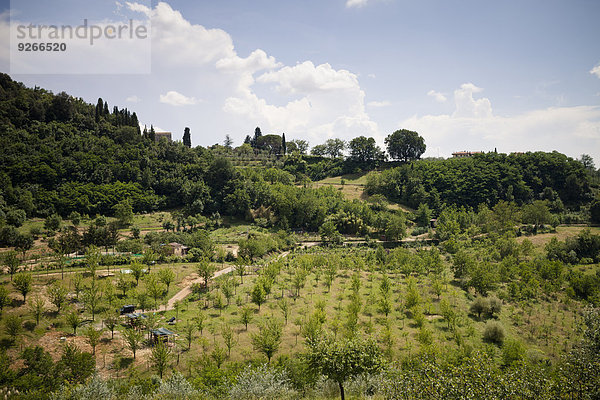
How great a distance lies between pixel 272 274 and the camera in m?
41.3

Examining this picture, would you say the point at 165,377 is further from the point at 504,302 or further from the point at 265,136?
the point at 265,136

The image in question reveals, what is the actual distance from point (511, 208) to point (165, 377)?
3138 inches

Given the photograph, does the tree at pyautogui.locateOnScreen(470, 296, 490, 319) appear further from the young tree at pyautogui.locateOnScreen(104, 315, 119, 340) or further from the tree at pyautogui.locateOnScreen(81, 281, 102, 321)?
the tree at pyautogui.locateOnScreen(81, 281, 102, 321)

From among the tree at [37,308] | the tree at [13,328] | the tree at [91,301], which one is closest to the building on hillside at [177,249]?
the tree at [91,301]

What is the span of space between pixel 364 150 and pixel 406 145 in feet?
52.0

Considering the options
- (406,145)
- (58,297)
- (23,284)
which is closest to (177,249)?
(23,284)

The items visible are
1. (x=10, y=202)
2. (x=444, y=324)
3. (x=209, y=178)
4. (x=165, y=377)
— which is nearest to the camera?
(x=165, y=377)

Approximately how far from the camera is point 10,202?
57.9 meters

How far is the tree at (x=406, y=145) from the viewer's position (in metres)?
115

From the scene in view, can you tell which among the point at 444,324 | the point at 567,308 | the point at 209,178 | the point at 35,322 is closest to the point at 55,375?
the point at 35,322

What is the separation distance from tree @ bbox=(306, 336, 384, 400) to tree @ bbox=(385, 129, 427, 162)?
108m

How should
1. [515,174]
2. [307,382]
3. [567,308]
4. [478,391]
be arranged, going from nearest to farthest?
[478,391], [307,382], [567,308], [515,174]

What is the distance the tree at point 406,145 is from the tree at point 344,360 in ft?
354

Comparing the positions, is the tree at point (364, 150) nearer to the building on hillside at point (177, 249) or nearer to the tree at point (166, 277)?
the building on hillside at point (177, 249)
